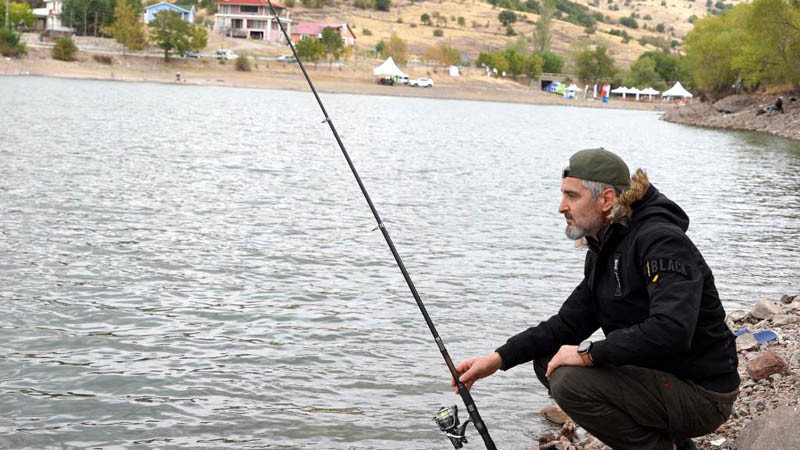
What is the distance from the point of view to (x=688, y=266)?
3.70 meters

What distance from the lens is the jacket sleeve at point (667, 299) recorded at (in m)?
3.68

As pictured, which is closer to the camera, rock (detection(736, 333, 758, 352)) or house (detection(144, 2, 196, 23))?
rock (detection(736, 333, 758, 352))

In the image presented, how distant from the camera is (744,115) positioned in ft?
204

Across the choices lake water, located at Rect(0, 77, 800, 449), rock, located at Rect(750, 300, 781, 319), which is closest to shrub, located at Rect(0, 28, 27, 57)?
lake water, located at Rect(0, 77, 800, 449)

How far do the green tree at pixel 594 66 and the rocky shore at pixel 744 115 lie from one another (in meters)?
48.2

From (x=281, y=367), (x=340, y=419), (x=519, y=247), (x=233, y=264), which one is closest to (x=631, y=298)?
(x=340, y=419)

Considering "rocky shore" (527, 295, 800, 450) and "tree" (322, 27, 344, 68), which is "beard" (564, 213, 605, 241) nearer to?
"rocky shore" (527, 295, 800, 450)

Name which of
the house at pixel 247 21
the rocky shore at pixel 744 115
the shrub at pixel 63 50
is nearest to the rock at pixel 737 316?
the rocky shore at pixel 744 115

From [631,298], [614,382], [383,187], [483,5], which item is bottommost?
[383,187]

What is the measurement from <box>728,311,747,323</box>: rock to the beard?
5037 millimetres

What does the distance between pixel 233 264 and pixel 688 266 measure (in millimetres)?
8235

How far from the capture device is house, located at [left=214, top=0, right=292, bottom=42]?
12088cm

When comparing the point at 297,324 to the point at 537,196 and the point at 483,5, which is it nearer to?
the point at 537,196

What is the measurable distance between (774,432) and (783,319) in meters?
3.88
